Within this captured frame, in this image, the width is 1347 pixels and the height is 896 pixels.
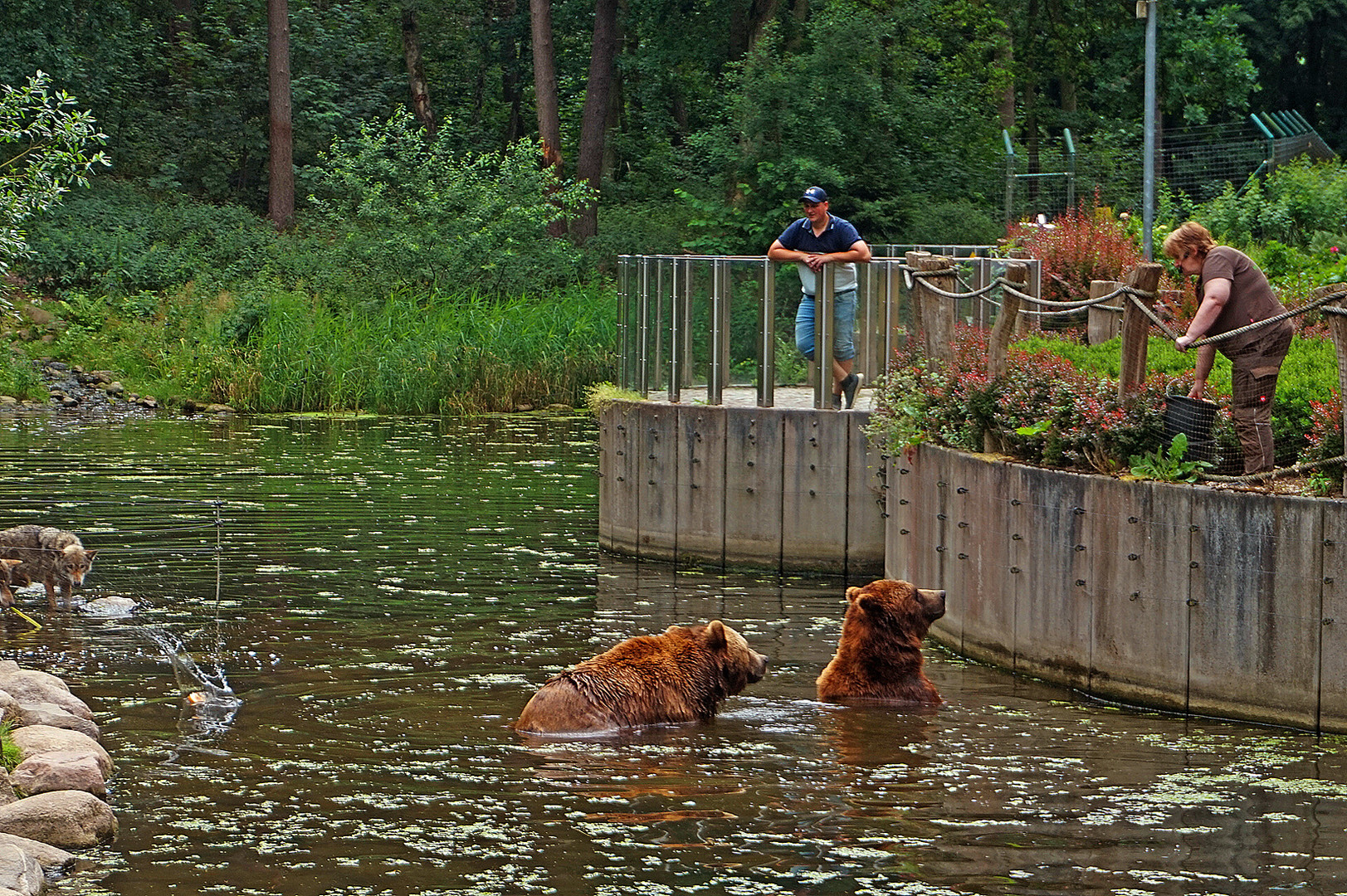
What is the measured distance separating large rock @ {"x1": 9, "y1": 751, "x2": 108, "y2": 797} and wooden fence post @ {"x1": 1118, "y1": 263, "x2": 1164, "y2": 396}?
6500mm

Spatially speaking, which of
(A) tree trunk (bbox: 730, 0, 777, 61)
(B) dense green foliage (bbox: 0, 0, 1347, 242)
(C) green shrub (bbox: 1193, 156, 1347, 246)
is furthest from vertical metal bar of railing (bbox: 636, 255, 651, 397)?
(A) tree trunk (bbox: 730, 0, 777, 61)

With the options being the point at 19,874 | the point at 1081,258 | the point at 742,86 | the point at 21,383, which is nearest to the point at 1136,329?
the point at 19,874

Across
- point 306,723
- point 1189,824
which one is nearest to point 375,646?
point 306,723

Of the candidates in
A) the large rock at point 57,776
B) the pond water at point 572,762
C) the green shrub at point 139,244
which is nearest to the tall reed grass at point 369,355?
the green shrub at point 139,244

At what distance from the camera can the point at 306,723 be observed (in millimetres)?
9484

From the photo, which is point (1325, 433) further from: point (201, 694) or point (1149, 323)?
point (201, 694)

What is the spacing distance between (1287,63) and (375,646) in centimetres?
4322

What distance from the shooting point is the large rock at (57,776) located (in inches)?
307

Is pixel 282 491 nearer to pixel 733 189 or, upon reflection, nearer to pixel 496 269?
pixel 496 269

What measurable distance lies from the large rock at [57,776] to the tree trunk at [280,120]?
31811 mm

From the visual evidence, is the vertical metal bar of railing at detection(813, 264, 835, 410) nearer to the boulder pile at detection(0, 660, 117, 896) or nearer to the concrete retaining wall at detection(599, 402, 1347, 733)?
the concrete retaining wall at detection(599, 402, 1347, 733)

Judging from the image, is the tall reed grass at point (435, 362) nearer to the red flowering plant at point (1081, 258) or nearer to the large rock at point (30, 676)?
the red flowering plant at point (1081, 258)

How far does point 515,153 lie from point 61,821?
29232mm

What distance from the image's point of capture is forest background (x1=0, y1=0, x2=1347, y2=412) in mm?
29312
